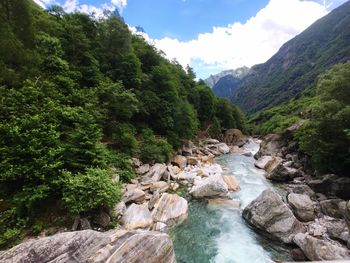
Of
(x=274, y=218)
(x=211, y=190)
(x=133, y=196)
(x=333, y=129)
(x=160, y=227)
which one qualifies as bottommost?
(x=274, y=218)

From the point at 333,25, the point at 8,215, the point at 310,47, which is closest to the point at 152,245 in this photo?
the point at 8,215

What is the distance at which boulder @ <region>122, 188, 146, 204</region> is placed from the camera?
15.0 m

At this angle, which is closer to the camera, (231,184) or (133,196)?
(133,196)

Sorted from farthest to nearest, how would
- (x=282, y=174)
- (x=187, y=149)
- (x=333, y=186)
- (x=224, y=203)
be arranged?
(x=187, y=149) < (x=282, y=174) < (x=224, y=203) < (x=333, y=186)

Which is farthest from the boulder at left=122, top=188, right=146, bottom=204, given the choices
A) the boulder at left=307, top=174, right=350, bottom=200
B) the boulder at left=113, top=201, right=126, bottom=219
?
the boulder at left=307, top=174, right=350, bottom=200

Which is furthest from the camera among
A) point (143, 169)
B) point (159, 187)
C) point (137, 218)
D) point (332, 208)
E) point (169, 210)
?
point (143, 169)

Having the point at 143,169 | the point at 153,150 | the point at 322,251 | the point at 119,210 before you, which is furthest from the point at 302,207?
the point at 153,150

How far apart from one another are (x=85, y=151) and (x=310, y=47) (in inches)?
9470

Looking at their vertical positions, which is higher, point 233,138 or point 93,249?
point 93,249

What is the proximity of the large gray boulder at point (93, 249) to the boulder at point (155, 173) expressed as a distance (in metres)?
11.3

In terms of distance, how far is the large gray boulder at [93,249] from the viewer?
7.22 m

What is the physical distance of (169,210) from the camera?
1466cm

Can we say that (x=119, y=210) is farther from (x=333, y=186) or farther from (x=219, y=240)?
(x=333, y=186)

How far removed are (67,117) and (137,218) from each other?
856cm
